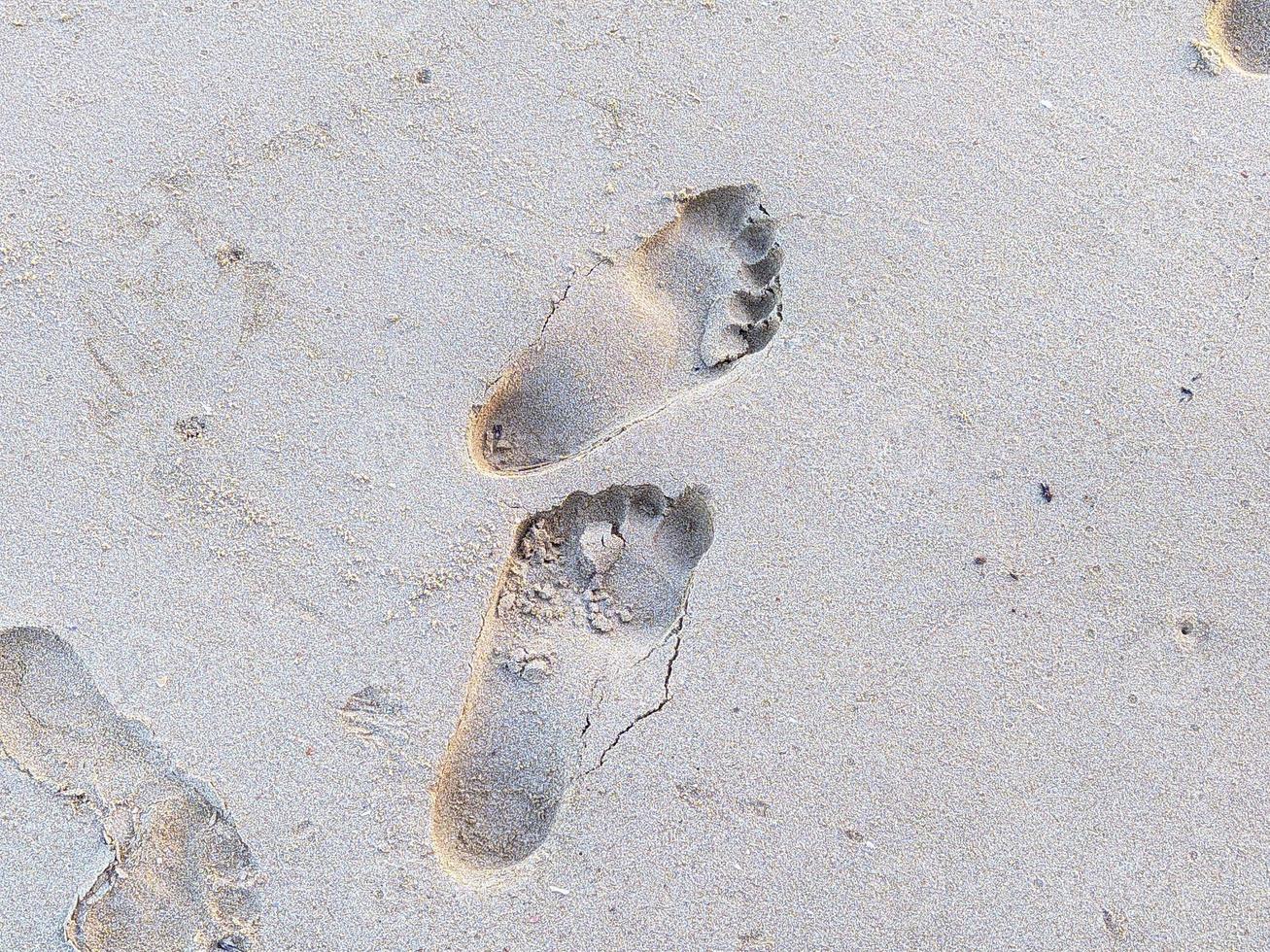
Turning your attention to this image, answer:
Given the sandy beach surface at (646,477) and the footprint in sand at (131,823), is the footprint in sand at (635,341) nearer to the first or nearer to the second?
the sandy beach surface at (646,477)

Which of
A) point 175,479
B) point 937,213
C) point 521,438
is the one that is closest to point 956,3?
point 937,213

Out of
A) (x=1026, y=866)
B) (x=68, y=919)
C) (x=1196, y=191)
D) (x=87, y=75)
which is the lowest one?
(x=68, y=919)

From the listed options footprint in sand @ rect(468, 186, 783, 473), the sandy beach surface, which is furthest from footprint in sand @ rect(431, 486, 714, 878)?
footprint in sand @ rect(468, 186, 783, 473)

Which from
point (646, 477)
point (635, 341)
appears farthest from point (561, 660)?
point (635, 341)

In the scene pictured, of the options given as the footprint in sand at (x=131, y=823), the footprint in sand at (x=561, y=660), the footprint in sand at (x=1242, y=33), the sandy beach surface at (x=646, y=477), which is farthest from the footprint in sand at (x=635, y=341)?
the footprint in sand at (x=1242, y=33)

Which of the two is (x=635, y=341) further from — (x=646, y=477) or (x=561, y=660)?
(x=561, y=660)

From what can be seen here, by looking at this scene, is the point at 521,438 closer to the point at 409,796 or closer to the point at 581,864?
the point at 409,796

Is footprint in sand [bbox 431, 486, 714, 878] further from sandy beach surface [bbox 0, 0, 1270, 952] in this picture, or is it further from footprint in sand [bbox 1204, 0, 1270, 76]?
footprint in sand [bbox 1204, 0, 1270, 76]
